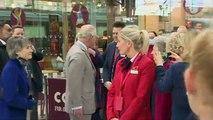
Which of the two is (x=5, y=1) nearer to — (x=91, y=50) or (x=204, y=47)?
(x=91, y=50)

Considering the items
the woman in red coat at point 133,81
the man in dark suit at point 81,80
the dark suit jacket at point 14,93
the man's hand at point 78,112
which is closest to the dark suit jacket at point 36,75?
the man in dark suit at point 81,80

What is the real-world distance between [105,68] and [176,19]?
4.22 metres

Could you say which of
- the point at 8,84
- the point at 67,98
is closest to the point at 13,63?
the point at 8,84

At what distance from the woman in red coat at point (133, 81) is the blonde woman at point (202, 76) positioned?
216cm

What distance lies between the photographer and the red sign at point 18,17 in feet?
27.0

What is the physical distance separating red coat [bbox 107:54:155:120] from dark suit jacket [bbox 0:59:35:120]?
98 cm

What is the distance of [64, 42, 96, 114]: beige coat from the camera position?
4000 mm

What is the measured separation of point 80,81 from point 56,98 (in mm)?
1982

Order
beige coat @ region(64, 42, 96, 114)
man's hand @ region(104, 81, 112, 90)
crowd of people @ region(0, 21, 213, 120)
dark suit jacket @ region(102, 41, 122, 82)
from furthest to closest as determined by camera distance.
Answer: dark suit jacket @ region(102, 41, 122, 82) < man's hand @ region(104, 81, 112, 90) < beige coat @ region(64, 42, 96, 114) < crowd of people @ region(0, 21, 213, 120)

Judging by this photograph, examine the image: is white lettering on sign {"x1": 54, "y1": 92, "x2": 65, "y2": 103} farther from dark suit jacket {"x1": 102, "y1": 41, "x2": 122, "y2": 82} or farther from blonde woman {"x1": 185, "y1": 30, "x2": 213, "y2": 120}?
blonde woman {"x1": 185, "y1": 30, "x2": 213, "y2": 120}

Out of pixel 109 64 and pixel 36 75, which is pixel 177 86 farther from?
pixel 36 75

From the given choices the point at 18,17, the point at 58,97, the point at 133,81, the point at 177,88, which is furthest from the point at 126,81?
the point at 18,17

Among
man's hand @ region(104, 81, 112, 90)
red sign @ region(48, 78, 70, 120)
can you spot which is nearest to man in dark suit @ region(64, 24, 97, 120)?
man's hand @ region(104, 81, 112, 90)

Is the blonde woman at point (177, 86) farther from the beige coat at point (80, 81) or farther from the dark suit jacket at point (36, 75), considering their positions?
the dark suit jacket at point (36, 75)
